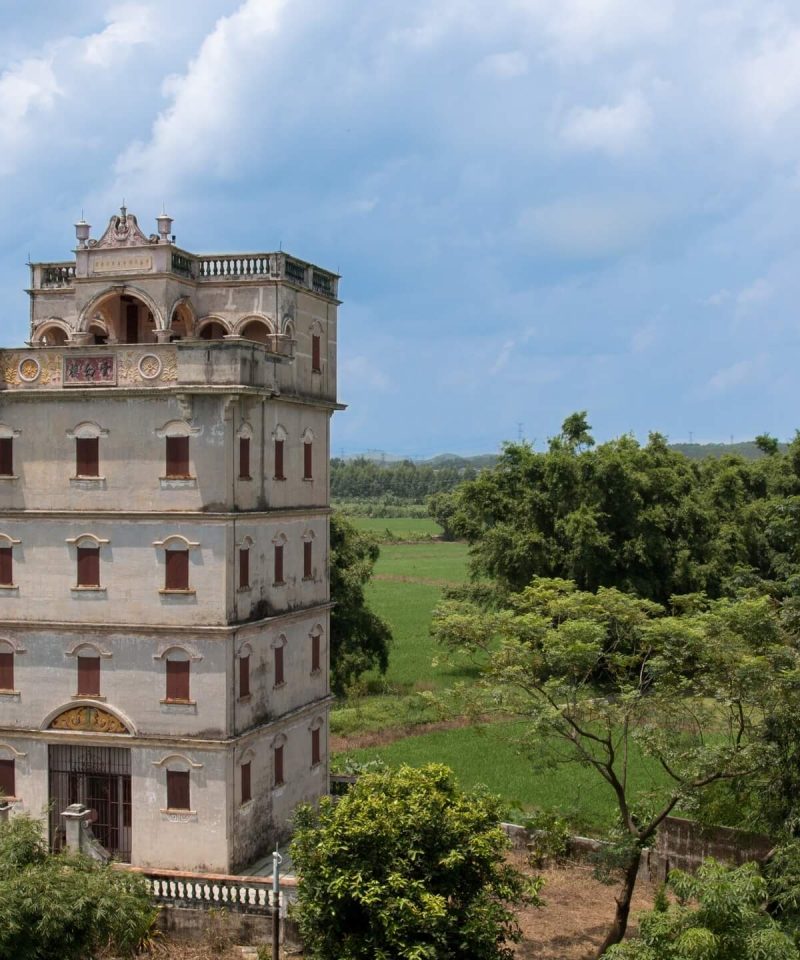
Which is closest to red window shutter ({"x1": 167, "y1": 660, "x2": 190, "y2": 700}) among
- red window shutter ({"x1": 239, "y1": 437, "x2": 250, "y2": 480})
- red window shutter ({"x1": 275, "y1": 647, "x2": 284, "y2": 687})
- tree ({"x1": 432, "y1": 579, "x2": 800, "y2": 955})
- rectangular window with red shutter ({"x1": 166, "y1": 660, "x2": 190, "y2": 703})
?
rectangular window with red shutter ({"x1": 166, "y1": 660, "x2": 190, "y2": 703})

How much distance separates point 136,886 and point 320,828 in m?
5.12

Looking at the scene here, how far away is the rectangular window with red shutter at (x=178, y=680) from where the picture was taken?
95.0 ft

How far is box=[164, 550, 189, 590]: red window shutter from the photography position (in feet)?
95.2

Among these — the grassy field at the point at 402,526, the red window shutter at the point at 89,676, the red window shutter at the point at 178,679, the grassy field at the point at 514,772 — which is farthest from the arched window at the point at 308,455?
the grassy field at the point at 402,526

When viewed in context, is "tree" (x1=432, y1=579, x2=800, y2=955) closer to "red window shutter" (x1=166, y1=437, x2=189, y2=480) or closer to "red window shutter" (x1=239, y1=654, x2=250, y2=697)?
"red window shutter" (x1=239, y1=654, x2=250, y2=697)

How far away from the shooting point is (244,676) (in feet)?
97.5

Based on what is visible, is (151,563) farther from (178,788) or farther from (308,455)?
(308,455)

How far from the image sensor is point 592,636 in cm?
2645

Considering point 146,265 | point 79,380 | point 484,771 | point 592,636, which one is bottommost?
point 484,771

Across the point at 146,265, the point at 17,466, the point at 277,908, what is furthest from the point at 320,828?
the point at 146,265

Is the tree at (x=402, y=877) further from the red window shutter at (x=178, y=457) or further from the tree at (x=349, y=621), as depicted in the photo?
the tree at (x=349, y=621)

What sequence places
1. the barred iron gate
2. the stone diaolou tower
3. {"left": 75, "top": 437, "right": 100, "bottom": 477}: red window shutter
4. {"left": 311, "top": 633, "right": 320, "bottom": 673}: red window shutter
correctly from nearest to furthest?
the stone diaolou tower < the barred iron gate < {"left": 75, "top": 437, "right": 100, "bottom": 477}: red window shutter < {"left": 311, "top": 633, "right": 320, "bottom": 673}: red window shutter

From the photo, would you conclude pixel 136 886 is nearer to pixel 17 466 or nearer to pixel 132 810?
pixel 132 810

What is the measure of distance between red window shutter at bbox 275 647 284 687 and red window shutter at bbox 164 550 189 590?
3.89 metres
